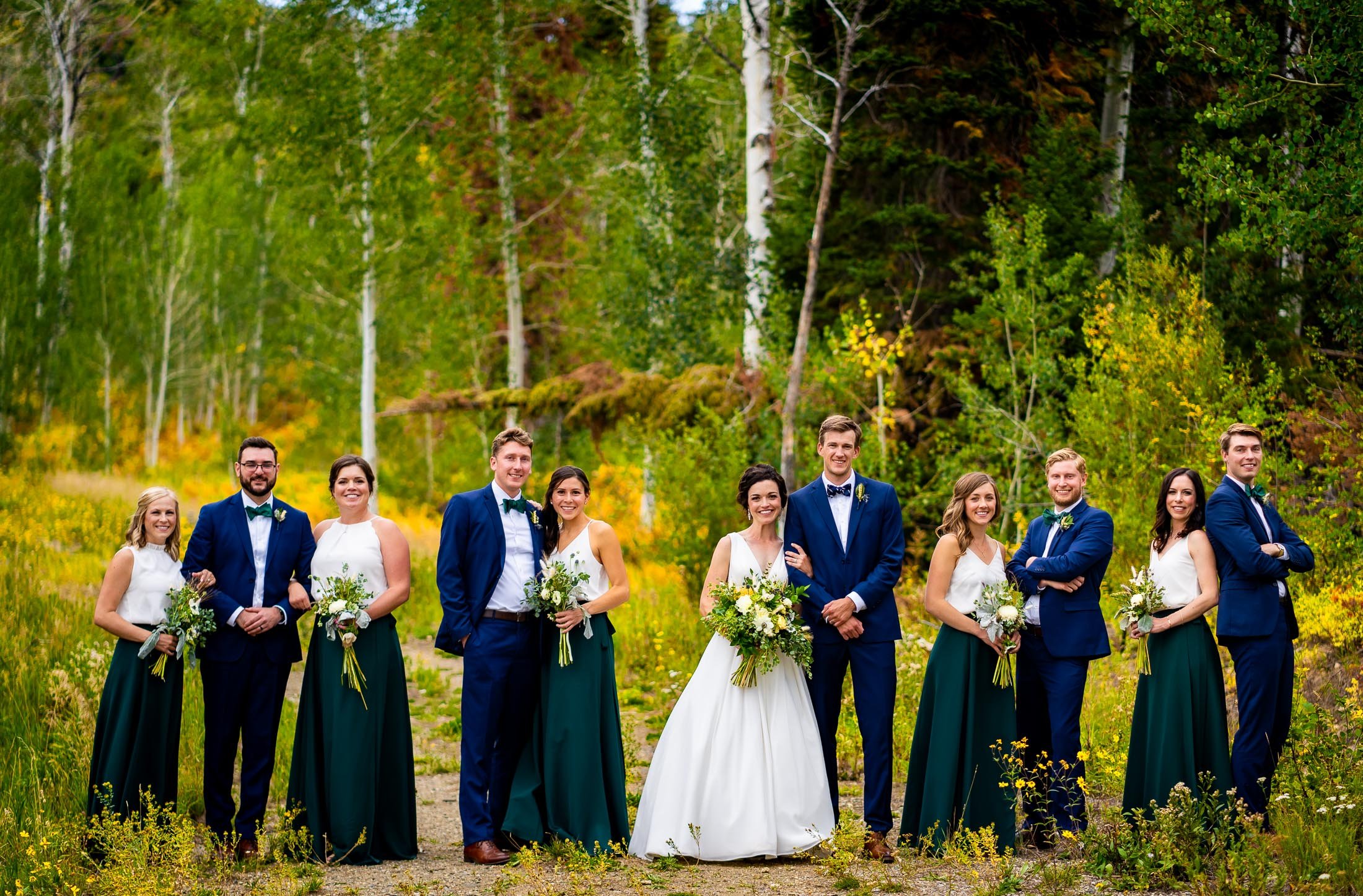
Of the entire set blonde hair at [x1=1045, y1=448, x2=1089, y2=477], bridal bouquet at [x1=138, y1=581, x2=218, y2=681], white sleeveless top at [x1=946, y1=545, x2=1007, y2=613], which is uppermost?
blonde hair at [x1=1045, y1=448, x2=1089, y2=477]

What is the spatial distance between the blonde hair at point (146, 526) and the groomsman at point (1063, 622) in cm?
423

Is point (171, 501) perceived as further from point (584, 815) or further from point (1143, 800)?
point (1143, 800)

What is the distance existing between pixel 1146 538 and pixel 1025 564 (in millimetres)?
5088

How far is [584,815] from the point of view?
634 cm

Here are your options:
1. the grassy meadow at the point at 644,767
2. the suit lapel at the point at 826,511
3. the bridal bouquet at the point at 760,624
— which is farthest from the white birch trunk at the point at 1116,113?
the bridal bouquet at the point at 760,624

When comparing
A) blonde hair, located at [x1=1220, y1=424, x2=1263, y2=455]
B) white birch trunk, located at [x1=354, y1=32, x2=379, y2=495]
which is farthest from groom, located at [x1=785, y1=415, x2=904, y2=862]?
white birch trunk, located at [x1=354, y1=32, x2=379, y2=495]

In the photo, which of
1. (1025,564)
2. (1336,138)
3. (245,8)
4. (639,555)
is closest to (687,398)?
(639,555)

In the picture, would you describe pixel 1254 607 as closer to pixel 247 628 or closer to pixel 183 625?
pixel 247 628

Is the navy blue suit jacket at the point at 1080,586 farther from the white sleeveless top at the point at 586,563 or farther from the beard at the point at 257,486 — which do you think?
the beard at the point at 257,486

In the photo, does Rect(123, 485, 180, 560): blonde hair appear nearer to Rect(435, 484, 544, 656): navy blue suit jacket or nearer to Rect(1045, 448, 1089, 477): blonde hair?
Rect(435, 484, 544, 656): navy blue suit jacket

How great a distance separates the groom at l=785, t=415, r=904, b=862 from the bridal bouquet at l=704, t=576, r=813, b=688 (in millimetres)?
179

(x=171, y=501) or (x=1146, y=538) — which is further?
(x=1146, y=538)

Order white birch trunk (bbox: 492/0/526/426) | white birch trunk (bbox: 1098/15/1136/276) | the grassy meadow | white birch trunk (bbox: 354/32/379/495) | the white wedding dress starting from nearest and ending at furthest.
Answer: the grassy meadow
the white wedding dress
white birch trunk (bbox: 1098/15/1136/276)
white birch trunk (bbox: 354/32/379/495)
white birch trunk (bbox: 492/0/526/426)

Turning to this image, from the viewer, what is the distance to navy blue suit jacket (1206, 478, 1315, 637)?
5.91 metres
